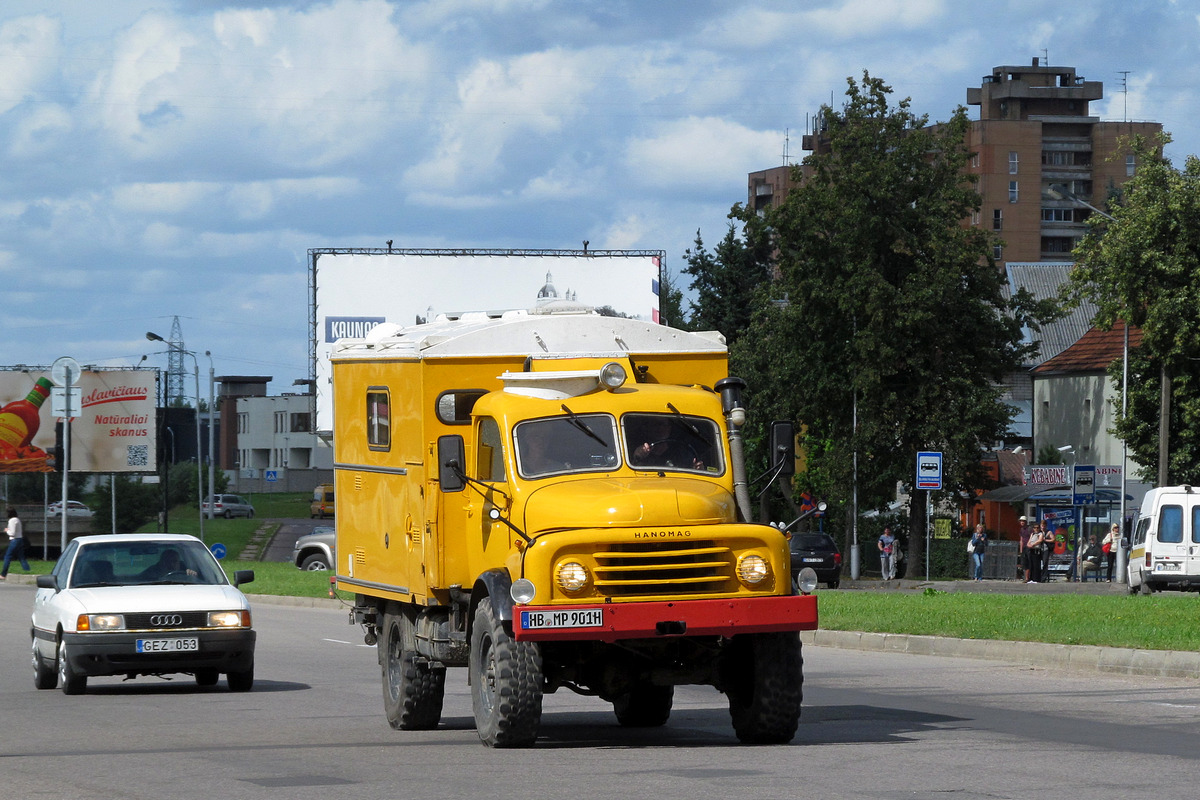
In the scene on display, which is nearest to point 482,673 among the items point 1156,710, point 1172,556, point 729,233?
point 1156,710

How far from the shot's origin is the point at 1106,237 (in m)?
50.0

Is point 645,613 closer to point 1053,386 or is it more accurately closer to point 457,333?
point 457,333

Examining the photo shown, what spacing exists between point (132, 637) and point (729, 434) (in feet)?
23.0

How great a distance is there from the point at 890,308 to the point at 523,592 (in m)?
45.8

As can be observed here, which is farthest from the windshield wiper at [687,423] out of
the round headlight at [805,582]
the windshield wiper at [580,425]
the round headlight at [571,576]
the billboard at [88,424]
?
the billboard at [88,424]

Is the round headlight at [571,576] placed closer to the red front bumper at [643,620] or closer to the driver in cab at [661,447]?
the red front bumper at [643,620]

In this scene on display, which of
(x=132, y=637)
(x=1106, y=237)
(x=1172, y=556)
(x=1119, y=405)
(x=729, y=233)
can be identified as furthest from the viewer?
(x=729, y=233)

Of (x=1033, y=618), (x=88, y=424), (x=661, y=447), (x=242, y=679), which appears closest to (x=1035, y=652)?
(x=1033, y=618)

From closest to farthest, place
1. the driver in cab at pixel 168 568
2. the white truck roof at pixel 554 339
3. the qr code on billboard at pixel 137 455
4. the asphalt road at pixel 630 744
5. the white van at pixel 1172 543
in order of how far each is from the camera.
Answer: the asphalt road at pixel 630 744, the white truck roof at pixel 554 339, the driver in cab at pixel 168 568, the white van at pixel 1172 543, the qr code on billboard at pixel 137 455

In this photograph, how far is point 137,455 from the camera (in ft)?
223

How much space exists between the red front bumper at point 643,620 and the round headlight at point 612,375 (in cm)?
174

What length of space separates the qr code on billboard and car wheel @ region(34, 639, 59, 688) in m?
51.2

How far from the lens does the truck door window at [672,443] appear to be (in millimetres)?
11961

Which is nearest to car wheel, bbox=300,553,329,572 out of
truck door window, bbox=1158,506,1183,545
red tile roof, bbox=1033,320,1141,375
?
truck door window, bbox=1158,506,1183,545
